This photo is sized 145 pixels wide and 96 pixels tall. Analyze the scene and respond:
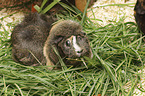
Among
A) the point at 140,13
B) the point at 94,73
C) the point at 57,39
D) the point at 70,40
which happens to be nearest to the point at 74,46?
the point at 70,40

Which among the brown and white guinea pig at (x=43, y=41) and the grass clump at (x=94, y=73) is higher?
the brown and white guinea pig at (x=43, y=41)

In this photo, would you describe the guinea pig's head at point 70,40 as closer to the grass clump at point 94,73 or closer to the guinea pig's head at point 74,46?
the guinea pig's head at point 74,46

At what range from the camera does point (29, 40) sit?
2.28m

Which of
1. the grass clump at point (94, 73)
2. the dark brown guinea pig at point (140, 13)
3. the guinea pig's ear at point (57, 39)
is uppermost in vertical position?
the dark brown guinea pig at point (140, 13)

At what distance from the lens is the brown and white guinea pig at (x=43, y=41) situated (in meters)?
2.23

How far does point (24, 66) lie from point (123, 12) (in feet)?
5.82

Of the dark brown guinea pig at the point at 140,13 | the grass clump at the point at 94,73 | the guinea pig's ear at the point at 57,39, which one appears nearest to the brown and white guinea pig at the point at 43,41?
the guinea pig's ear at the point at 57,39

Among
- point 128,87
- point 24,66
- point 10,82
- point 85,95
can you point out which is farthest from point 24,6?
point 128,87

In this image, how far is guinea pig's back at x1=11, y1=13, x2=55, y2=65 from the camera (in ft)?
7.43

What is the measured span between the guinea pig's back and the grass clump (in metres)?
0.12

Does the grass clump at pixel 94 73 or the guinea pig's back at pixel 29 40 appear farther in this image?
the guinea pig's back at pixel 29 40

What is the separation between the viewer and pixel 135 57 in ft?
7.90

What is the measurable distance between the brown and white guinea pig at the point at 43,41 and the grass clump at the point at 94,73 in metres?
0.11

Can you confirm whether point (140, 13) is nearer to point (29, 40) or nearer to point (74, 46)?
point (74, 46)
